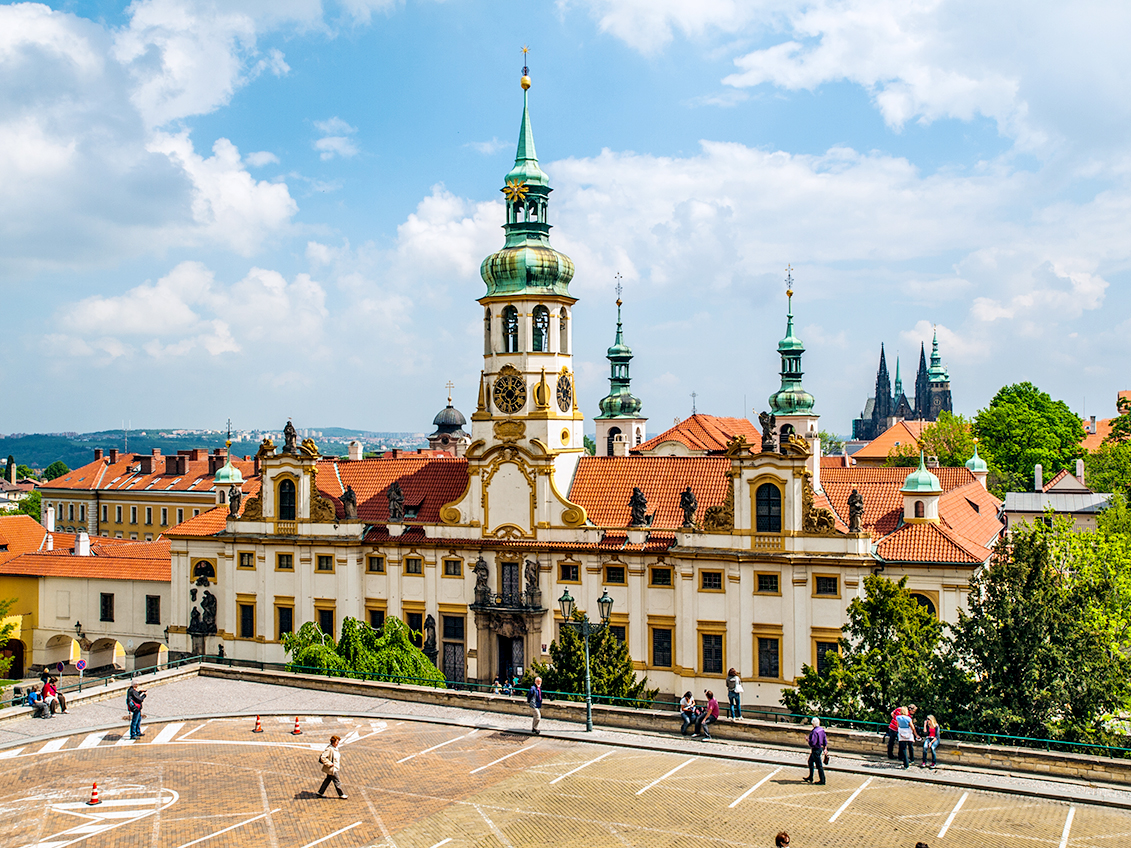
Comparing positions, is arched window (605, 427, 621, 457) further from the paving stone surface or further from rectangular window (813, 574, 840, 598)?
the paving stone surface

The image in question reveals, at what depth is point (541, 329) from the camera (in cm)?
5050

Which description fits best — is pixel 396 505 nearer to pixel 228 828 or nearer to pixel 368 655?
pixel 368 655

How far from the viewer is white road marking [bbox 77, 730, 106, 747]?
101 ft

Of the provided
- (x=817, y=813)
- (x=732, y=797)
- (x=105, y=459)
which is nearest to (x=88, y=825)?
(x=732, y=797)

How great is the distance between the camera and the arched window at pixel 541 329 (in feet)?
165

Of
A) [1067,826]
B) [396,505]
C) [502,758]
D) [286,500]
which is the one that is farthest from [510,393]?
[1067,826]

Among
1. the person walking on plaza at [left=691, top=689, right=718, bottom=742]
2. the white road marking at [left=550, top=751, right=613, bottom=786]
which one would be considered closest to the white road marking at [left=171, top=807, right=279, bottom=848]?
the white road marking at [left=550, top=751, right=613, bottom=786]

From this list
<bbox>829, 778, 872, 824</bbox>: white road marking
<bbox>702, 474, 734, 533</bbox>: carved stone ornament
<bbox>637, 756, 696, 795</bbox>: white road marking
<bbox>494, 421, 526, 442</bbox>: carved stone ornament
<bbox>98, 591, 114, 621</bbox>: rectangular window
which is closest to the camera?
<bbox>829, 778, 872, 824</bbox>: white road marking

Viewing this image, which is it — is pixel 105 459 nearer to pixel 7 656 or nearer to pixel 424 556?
pixel 7 656

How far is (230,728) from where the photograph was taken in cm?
3247

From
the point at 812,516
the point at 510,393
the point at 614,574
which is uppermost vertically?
the point at 510,393

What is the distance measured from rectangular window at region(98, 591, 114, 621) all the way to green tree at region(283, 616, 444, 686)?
59.3 feet

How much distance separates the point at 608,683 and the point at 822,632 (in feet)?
35.6

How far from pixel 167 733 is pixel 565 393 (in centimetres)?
2491
